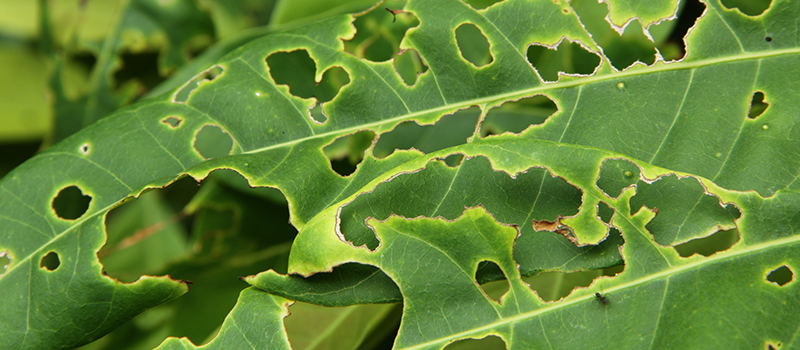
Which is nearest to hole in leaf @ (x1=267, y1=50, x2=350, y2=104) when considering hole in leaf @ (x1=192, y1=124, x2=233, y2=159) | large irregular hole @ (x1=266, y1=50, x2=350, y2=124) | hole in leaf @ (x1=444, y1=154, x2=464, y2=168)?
large irregular hole @ (x1=266, y1=50, x2=350, y2=124)

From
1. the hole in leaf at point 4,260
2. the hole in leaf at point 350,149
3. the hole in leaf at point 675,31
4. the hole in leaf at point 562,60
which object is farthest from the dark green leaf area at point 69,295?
the hole in leaf at point 675,31

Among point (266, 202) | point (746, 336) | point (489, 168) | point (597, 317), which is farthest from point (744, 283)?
point (266, 202)

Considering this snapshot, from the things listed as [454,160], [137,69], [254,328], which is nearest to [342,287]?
[254,328]

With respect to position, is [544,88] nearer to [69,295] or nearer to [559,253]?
[559,253]

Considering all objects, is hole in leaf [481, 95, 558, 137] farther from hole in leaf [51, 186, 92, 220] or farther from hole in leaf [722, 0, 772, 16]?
hole in leaf [51, 186, 92, 220]

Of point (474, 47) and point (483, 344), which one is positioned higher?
point (474, 47)

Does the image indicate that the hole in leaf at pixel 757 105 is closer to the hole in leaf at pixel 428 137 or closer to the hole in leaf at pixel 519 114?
the hole in leaf at pixel 519 114

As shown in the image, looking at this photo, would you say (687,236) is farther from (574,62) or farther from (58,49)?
(58,49)
